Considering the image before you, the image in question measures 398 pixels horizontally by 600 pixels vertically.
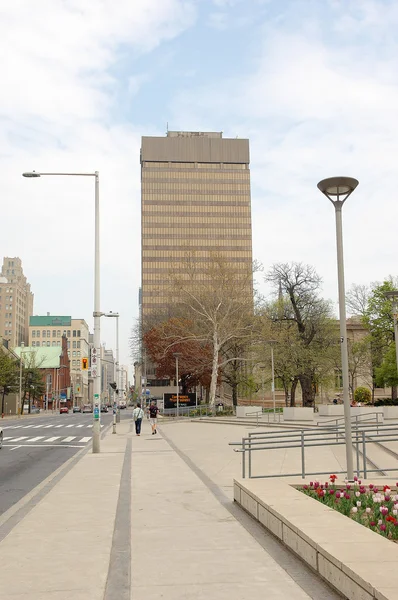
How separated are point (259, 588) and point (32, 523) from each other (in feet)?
14.7

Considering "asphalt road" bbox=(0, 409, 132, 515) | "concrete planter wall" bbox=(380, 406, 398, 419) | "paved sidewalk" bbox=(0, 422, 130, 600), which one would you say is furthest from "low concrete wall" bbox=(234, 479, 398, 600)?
"concrete planter wall" bbox=(380, 406, 398, 419)

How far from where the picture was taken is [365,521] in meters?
6.90

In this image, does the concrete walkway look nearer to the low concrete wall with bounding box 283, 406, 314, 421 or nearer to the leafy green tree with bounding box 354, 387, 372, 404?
the low concrete wall with bounding box 283, 406, 314, 421

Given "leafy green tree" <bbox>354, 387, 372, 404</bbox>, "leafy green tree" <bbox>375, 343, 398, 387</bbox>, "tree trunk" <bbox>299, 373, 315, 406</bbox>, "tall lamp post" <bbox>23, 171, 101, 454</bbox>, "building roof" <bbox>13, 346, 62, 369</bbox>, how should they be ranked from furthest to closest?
"building roof" <bbox>13, 346, 62, 369</bbox> → "leafy green tree" <bbox>354, 387, 372, 404</bbox> → "leafy green tree" <bbox>375, 343, 398, 387</bbox> → "tree trunk" <bbox>299, 373, 315, 406</bbox> → "tall lamp post" <bbox>23, 171, 101, 454</bbox>

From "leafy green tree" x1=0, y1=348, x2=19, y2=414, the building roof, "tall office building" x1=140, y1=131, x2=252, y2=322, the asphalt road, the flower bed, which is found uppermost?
"tall office building" x1=140, y1=131, x2=252, y2=322

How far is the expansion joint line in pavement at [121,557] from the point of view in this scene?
5.35 meters

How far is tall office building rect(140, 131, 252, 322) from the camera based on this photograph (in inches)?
5256

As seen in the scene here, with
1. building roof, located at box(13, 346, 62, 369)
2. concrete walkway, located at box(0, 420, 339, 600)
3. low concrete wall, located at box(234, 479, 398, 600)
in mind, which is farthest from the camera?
building roof, located at box(13, 346, 62, 369)

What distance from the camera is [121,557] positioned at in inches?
258

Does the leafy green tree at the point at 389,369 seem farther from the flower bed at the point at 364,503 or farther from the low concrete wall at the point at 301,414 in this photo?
the flower bed at the point at 364,503

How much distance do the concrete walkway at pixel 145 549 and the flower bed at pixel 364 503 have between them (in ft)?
3.46

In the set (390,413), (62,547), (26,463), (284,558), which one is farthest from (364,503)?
(390,413)

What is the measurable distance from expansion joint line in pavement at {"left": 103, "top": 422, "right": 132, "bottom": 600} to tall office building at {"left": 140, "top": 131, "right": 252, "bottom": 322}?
118 meters

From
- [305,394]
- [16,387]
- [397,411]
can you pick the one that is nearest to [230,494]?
[397,411]
